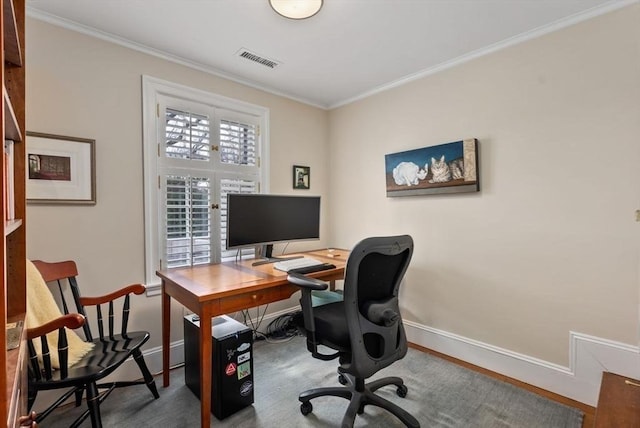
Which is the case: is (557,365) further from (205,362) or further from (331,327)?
(205,362)

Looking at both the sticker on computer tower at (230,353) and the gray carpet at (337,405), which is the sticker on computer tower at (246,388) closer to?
the gray carpet at (337,405)

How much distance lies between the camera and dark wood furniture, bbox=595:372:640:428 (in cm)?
112

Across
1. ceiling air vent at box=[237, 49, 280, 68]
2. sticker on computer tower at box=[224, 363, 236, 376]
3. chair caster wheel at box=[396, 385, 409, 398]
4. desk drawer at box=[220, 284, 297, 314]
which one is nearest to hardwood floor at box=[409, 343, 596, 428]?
chair caster wheel at box=[396, 385, 409, 398]

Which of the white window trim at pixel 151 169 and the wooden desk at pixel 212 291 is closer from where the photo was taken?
the wooden desk at pixel 212 291

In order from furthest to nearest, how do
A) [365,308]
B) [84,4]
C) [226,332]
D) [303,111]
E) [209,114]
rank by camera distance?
[303,111]
[209,114]
[226,332]
[84,4]
[365,308]

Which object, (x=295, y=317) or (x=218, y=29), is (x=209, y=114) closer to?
(x=218, y=29)

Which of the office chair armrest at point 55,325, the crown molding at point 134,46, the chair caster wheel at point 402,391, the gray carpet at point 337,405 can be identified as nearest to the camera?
the office chair armrest at point 55,325

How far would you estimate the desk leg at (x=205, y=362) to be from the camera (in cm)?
156

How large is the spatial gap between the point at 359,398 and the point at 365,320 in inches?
21.1

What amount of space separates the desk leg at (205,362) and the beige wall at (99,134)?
949mm

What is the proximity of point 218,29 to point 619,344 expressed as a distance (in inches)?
123

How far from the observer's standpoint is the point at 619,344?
178cm

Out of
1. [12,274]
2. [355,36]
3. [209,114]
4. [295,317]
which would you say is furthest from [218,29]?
[295,317]

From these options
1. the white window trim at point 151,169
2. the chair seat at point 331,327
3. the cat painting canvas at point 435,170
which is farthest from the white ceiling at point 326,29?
the chair seat at point 331,327
